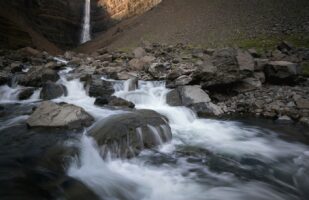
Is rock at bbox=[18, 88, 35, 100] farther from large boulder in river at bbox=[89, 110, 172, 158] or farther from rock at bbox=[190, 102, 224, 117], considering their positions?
rock at bbox=[190, 102, 224, 117]

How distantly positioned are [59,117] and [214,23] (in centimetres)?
2844

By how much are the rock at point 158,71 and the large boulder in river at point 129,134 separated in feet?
23.5

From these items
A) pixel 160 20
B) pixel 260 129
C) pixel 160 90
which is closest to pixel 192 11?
pixel 160 20

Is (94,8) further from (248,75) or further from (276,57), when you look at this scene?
(248,75)

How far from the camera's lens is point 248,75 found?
38.1 ft

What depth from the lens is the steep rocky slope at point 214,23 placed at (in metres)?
28.9

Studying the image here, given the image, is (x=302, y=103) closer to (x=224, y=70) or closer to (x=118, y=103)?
(x=224, y=70)

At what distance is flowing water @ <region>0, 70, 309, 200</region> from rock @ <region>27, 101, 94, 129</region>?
677 mm

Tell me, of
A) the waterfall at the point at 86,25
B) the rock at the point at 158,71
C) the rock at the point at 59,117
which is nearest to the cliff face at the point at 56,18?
the waterfall at the point at 86,25

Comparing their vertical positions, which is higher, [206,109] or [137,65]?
[137,65]

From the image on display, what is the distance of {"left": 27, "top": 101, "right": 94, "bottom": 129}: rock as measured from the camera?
299 inches

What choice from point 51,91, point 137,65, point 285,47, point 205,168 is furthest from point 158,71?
point 285,47

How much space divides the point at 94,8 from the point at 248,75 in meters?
46.0

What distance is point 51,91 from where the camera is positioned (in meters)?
11.4
